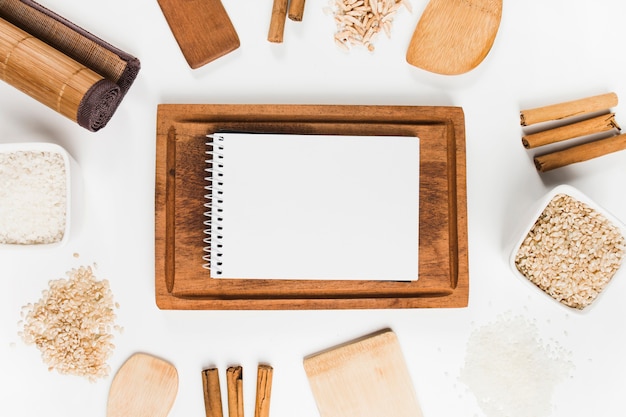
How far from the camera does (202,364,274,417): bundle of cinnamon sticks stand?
0.81 metres

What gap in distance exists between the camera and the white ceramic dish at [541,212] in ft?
2.43

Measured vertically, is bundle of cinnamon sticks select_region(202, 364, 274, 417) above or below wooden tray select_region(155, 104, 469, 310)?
below

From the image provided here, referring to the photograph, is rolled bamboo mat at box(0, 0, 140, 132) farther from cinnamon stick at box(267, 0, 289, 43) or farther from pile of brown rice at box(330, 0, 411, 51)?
pile of brown rice at box(330, 0, 411, 51)

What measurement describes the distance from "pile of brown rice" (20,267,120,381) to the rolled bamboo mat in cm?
25

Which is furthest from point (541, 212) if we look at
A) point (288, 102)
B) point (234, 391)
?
point (234, 391)

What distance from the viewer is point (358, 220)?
77 centimetres

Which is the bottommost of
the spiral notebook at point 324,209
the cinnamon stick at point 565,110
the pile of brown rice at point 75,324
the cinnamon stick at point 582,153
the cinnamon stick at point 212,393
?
the cinnamon stick at point 212,393

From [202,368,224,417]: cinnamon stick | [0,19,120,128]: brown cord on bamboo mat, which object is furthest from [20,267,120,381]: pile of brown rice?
[0,19,120,128]: brown cord on bamboo mat

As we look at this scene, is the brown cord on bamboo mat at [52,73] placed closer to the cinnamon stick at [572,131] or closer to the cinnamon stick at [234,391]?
the cinnamon stick at [234,391]

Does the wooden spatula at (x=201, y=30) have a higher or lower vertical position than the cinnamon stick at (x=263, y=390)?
higher

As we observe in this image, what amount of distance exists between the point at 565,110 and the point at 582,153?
2.8 inches

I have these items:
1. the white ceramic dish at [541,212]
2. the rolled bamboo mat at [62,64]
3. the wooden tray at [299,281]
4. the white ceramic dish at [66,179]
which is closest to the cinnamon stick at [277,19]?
the wooden tray at [299,281]

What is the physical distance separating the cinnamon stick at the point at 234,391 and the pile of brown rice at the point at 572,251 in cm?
47

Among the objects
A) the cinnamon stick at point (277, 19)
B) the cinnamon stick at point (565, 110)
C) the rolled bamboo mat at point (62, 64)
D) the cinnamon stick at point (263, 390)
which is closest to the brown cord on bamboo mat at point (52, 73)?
the rolled bamboo mat at point (62, 64)
